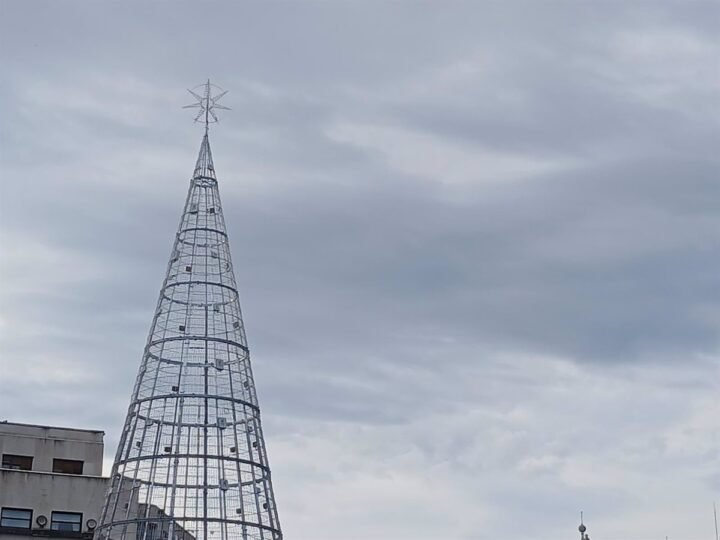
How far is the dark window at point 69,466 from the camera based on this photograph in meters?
93.5

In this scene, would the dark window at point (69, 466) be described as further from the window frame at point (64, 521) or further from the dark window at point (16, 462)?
the window frame at point (64, 521)

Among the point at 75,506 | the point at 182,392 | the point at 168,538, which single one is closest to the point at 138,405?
the point at 182,392

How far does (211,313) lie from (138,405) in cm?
542

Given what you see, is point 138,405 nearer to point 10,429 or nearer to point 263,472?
point 263,472

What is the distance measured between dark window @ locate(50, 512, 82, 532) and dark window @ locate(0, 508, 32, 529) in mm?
1711

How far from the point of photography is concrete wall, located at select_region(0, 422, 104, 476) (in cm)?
9206

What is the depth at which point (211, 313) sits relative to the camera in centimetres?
6028

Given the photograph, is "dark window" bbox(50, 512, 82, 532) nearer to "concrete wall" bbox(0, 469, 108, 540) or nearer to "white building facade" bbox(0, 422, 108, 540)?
"white building facade" bbox(0, 422, 108, 540)

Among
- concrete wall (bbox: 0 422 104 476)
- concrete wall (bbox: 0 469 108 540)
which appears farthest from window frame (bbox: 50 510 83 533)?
concrete wall (bbox: 0 422 104 476)

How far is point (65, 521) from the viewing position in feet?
288

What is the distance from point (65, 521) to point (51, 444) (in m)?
7.28

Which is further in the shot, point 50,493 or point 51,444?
point 51,444

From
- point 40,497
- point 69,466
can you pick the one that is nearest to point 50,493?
point 40,497

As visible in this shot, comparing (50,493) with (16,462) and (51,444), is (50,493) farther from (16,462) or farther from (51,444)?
(51,444)
